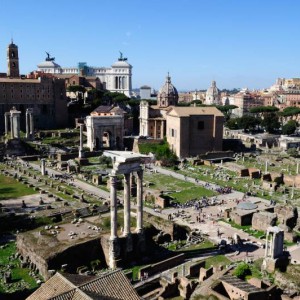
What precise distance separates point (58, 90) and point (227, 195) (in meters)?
45.4

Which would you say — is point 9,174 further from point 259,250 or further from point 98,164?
point 259,250

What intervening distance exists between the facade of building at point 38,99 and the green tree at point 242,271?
56.2 m

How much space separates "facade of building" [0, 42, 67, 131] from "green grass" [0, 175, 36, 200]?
95.9 ft

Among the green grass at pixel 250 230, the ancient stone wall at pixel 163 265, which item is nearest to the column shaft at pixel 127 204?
the ancient stone wall at pixel 163 265

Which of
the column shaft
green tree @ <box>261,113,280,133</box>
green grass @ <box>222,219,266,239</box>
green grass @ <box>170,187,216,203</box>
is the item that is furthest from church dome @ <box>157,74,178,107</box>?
the column shaft

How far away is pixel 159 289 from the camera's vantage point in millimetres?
20891

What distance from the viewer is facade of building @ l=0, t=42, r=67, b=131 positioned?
70.4m

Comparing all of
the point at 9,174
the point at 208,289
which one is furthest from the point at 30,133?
the point at 208,289

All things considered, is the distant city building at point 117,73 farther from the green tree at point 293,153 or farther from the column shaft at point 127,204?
the column shaft at point 127,204

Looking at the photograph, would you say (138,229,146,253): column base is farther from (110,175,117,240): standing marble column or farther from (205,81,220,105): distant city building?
(205,81,220,105): distant city building

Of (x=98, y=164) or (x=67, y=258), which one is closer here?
(x=67, y=258)

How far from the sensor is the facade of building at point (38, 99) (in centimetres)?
7038

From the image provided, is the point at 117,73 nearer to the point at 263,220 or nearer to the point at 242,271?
the point at 263,220

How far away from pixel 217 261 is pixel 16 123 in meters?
44.0
